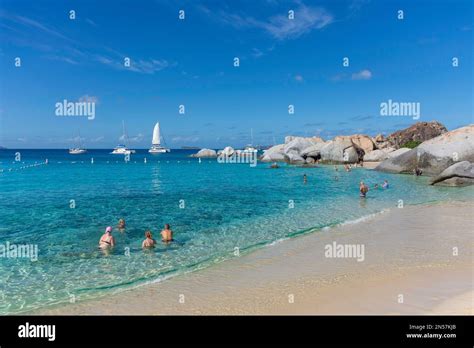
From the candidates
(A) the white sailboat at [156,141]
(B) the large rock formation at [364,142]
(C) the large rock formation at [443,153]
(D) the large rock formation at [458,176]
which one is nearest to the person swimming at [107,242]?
(D) the large rock formation at [458,176]

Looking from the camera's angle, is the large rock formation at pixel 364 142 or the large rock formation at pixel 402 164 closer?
the large rock formation at pixel 402 164

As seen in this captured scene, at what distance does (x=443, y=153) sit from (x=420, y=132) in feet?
194

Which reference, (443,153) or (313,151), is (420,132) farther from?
(443,153)

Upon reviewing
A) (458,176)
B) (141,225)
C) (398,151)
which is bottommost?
(141,225)

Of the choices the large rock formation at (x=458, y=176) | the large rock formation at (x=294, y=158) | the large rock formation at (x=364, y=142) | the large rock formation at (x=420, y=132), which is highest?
the large rock formation at (x=420, y=132)

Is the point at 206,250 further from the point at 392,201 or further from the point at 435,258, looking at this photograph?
the point at 392,201

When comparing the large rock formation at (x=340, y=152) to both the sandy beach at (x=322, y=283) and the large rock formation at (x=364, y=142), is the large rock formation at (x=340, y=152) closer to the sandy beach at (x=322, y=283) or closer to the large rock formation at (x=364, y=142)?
the large rock formation at (x=364, y=142)

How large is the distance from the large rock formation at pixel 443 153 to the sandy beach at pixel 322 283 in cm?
2856

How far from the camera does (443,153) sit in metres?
39.8

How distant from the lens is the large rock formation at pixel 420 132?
90.6 metres

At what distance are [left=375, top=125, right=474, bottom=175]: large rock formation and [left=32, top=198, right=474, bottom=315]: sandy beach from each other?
28564 millimetres

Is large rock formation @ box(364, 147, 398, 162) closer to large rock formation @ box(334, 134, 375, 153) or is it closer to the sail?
large rock formation @ box(334, 134, 375, 153)

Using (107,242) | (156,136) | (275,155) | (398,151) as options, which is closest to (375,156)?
(398,151)
